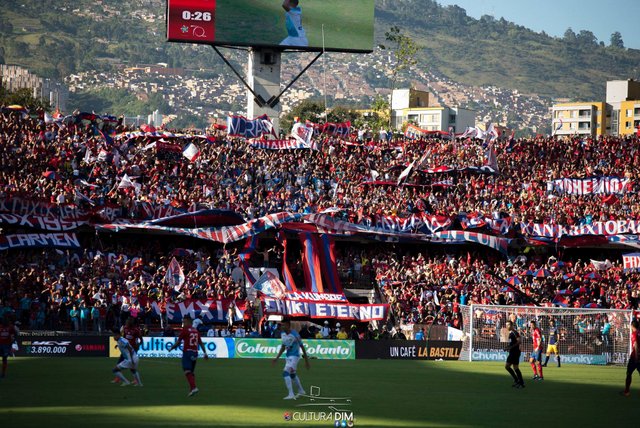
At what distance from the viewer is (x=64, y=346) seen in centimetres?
3666

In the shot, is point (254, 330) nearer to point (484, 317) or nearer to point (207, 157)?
point (484, 317)

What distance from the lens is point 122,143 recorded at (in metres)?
54.3

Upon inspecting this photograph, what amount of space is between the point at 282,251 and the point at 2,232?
1478 cm

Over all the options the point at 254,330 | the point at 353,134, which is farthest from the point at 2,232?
the point at 353,134

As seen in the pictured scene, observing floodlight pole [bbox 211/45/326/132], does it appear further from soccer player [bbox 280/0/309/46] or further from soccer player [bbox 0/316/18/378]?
soccer player [bbox 0/316/18/378]

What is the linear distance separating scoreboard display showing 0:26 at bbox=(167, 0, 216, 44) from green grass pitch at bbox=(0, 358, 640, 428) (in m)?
30.9

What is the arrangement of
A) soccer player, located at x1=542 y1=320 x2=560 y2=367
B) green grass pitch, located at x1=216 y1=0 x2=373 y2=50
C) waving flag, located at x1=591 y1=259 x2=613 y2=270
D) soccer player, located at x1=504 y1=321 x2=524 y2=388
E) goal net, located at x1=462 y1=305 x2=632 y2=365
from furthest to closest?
green grass pitch, located at x1=216 y1=0 x2=373 y2=50 < waving flag, located at x1=591 y1=259 x2=613 y2=270 < goal net, located at x1=462 y1=305 x2=632 y2=365 < soccer player, located at x1=542 y1=320 x2=560 y2=367 < soccer player, located at x1=504 y1=321 x2=524 y2=388

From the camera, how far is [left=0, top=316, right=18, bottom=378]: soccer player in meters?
26.2

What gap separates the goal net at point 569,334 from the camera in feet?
134

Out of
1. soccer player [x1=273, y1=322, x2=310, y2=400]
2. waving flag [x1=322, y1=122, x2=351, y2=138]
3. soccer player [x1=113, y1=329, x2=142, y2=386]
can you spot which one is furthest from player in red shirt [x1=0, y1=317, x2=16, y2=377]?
waving flag [x1=322, y1=122, x2=351, y2=138]

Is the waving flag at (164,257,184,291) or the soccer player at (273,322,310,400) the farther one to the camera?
the waving flag at (164,257,184,291)

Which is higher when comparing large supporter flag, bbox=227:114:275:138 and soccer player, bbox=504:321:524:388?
large supporter flag, bbox=227:114:275:138

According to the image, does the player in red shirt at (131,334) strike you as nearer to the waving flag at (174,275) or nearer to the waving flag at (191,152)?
the waving flag at (174,275)

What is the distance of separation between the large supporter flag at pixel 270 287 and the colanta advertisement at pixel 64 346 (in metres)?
10.6
